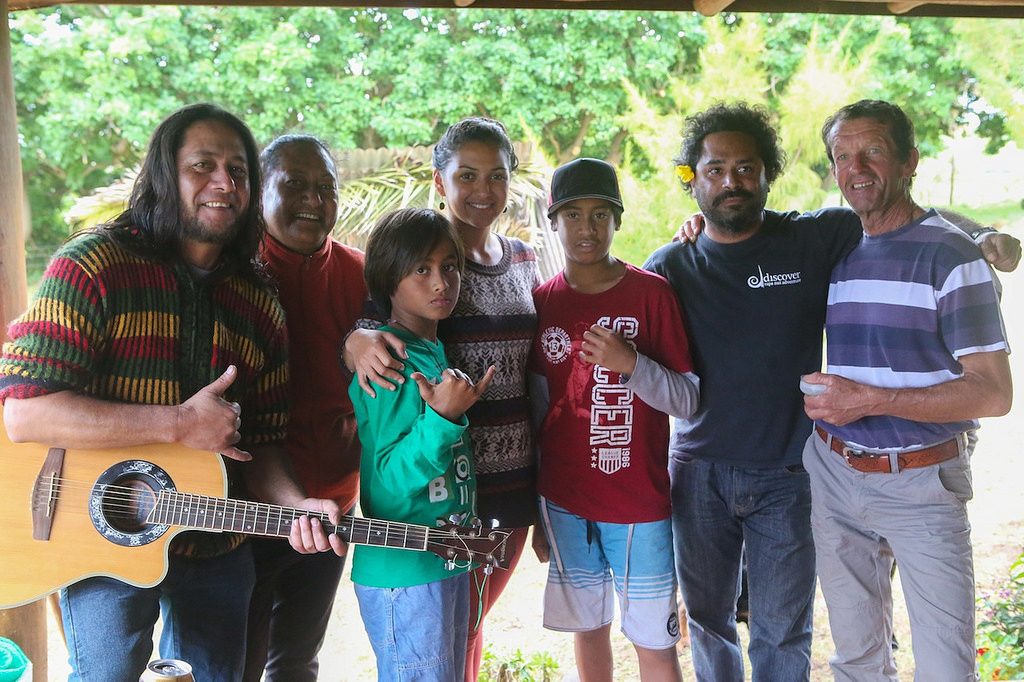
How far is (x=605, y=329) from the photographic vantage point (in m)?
2.46

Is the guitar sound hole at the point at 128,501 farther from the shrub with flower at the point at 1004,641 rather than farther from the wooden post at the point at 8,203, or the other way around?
the shrub with flower at the point at 1004,641

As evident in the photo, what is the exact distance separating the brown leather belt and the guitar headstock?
1.08m

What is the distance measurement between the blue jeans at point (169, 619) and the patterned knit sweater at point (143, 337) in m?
0.08

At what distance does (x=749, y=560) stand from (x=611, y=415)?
2.20 feet

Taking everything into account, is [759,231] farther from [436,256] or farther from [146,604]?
[146,604]

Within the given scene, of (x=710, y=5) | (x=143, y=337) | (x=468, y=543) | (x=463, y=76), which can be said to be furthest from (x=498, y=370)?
(x=463, y=76)

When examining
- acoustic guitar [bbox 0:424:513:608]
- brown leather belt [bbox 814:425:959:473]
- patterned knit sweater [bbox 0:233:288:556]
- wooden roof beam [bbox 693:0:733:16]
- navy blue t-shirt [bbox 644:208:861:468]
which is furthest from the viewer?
wooden roof beam [bbox 693:0:733:16]

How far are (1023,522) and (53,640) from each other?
817 cm

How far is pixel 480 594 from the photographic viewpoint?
245cm

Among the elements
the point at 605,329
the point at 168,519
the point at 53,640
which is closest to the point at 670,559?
the point at 605,329

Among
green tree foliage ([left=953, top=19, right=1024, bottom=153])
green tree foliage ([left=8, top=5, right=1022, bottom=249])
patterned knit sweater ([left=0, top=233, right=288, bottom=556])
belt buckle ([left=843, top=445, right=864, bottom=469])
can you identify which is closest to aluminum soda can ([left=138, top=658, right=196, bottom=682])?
patterned knit sweater ([left=0, top=233, right=288, bottom=556])

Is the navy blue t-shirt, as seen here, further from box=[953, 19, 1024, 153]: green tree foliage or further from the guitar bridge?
box=[953, 19, 1024, 153]: green tree foliage

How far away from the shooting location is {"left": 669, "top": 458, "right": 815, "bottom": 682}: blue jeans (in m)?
2.66

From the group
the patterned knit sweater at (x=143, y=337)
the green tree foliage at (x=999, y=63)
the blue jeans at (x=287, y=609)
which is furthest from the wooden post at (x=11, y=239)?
the green tree foliage at (x=999, y=63)
